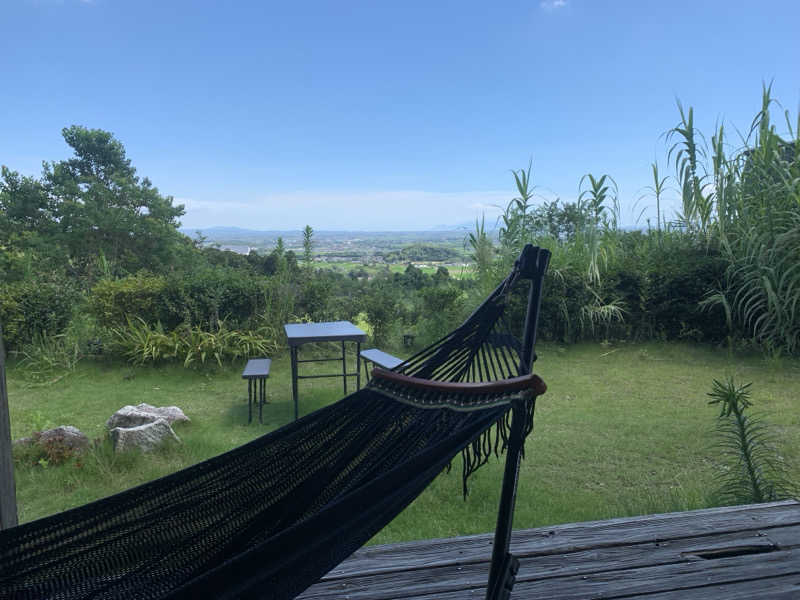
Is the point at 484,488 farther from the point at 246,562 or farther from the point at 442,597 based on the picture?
the point at 246,562

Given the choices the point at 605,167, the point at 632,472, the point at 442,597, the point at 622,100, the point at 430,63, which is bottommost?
the point at 632,472

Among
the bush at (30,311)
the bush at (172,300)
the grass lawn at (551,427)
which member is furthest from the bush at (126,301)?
the grass lawn at (551,427)

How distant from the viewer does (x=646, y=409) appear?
3447mm

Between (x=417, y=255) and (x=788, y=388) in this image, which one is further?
(x=417, y=255)

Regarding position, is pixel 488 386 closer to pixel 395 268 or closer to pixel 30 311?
pixel 30 311

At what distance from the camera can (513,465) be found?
958mm

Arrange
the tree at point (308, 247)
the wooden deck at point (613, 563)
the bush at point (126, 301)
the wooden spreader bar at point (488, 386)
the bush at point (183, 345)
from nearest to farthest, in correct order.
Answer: the wooden spreader bar at point (488, 386)
the wooden deck at point (613, 563)
the bush at point (183, 345)
the bush at point (126, 301)
the tree at point (308, 247)

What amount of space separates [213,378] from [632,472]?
3201 mm

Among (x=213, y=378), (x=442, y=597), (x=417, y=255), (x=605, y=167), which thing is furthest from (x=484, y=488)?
(x=417, y=255)

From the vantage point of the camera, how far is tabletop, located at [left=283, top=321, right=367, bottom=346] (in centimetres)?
312

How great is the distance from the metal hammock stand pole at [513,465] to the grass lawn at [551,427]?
105 centimetres

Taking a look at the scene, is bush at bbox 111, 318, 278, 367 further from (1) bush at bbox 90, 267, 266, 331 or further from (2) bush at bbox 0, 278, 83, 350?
(2) bush at bbox 0, 278, 83, 350

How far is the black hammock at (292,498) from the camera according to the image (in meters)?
0.66

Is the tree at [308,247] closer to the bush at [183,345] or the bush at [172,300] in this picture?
the bush at [172,300]
